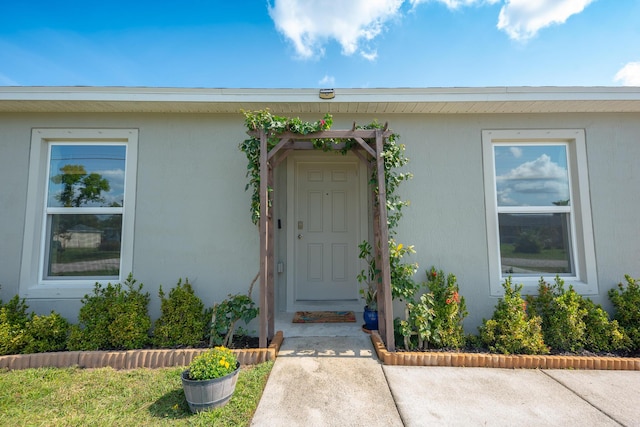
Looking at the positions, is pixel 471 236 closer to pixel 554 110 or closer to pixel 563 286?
pixel 563 286

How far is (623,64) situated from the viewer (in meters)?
4.00

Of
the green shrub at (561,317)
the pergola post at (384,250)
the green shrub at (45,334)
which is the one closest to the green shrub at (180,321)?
the green shrub at (45,334)

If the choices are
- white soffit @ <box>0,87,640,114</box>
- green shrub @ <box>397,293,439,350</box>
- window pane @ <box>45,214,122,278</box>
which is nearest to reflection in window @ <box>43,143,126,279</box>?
window pane @ <box>45,214,122,278</box>

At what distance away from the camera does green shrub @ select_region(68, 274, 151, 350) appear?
9.03 ft

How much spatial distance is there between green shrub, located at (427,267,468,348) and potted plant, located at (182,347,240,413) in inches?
75.2

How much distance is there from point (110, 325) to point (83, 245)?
1.14 m

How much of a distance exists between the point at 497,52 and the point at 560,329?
13.3 ft

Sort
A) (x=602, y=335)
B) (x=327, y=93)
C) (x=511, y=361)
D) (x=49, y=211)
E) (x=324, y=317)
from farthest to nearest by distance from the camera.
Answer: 1. (x=324, y=317)
2. (x=49, y=211)
3. (x=327, y=93)
4. (x=602, y=335)
5. (x=511, y=361)

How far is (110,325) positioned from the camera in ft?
9.07

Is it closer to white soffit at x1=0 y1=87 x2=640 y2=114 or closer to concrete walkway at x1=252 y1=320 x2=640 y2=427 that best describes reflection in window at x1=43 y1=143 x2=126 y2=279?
white soffit at x1=0 y1=87 x2=640 y2=114

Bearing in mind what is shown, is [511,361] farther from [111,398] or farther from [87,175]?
[87,175]

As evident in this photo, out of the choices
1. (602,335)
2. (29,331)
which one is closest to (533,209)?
(602,335)

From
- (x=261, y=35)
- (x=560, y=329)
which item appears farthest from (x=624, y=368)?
(x=261, y=35)

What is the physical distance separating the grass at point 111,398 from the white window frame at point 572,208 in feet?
9.07
